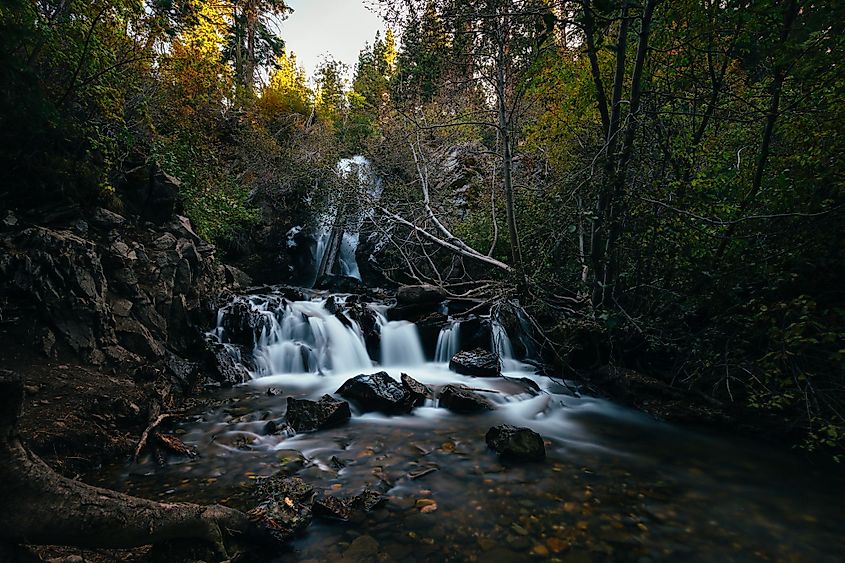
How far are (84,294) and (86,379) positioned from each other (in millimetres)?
1459

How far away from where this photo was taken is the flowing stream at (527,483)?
3369 mm

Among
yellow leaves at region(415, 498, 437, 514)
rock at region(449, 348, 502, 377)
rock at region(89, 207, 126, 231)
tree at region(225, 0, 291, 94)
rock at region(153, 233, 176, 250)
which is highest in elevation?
tree at region(225, 0, 291, 94)

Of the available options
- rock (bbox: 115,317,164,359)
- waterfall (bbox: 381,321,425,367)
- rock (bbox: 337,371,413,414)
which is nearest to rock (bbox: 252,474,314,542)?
rock (bbox: 337,371,413,414)

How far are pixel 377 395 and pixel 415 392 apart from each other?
0.69 metres

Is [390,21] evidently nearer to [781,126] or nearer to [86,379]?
[781,126]

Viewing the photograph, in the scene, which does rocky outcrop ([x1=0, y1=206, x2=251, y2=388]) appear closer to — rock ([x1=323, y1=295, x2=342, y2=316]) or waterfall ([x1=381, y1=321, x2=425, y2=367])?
rock ([x1=323, y1=295, x2=342, y2=316])

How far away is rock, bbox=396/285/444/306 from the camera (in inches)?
431

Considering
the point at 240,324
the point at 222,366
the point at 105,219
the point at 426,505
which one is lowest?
the point at 426,505

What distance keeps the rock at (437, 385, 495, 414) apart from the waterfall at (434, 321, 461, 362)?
2937 millimetres

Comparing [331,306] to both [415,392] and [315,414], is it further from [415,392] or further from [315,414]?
[315,414]

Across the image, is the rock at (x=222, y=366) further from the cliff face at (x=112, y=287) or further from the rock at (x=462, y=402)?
the rock at (x=462, y=402)

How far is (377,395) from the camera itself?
6621 millimetres

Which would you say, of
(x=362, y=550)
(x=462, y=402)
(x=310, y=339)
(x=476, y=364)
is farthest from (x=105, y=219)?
(x=476, y=364)

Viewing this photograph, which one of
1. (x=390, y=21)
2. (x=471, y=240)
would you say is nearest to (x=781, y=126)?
(x=390, y=21)
